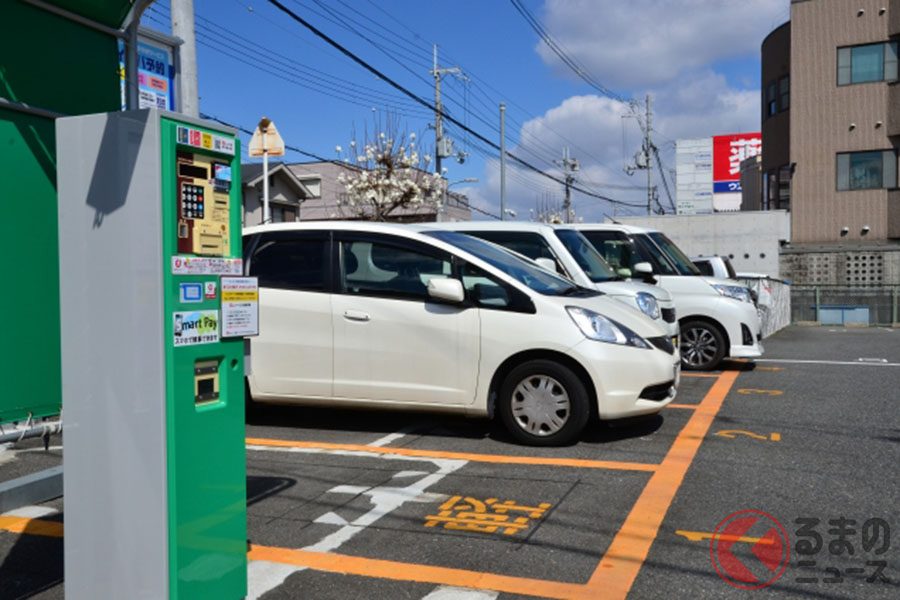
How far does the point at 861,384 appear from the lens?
9031mm

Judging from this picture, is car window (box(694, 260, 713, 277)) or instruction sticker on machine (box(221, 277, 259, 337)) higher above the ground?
car window (box(694, 260, 713, 277))

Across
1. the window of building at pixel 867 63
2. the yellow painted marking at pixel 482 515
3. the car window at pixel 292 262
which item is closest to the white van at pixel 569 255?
the car window at pixel 292 262

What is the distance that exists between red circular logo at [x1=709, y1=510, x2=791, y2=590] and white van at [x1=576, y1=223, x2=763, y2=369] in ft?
19.6

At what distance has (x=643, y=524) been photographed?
169 inches

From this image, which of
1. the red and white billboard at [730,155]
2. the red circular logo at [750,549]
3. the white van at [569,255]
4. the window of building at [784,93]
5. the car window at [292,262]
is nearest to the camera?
the red circular logo at [750,549]

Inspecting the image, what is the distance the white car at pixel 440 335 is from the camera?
5.95m

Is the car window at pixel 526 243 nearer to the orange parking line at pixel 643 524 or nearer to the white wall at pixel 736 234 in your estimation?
the orange parking line at pixel 643 524

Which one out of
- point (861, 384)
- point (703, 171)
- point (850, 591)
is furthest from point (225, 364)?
point (703, 171)

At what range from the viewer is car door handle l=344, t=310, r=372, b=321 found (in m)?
6.29

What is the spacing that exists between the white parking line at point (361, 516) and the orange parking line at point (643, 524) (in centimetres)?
61

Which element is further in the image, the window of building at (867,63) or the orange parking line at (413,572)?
the window of building at (867,63)

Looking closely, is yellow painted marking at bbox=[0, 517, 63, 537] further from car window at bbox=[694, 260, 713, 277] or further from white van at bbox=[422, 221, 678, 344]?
car window at bbox=[694, 260, 713, 277]

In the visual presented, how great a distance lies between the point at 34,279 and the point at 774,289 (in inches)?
685

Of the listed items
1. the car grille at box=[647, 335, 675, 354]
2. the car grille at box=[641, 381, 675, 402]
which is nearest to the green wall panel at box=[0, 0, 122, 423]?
the car grille at box=[641, 381, 675, 402]
